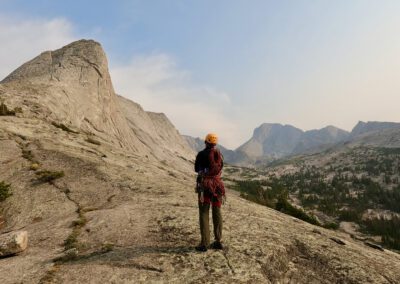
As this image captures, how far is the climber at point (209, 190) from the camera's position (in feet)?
36.4

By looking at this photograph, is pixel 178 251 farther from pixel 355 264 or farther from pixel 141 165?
pixel 141 165

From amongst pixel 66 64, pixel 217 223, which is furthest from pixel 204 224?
pixel 66 64

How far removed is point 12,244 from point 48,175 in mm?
8910

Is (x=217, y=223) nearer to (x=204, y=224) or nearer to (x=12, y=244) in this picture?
(x=204, y=224)

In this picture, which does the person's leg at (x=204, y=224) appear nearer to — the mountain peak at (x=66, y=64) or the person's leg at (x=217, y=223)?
the person's leg at (x=217, y=223)

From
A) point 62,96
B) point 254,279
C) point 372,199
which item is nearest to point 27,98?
point 62,96

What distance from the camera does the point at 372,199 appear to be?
91.1m

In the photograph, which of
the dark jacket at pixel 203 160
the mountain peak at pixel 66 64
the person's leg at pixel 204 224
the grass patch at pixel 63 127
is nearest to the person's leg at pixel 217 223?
the person's leg at pixel 204 224

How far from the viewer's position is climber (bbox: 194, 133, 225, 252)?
11.1 metres

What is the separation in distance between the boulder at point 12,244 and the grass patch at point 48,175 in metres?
8.20

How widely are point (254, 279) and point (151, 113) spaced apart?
146344mm

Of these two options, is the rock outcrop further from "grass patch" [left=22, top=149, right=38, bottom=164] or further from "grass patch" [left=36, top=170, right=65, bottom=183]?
"grass patch" [left=36, top=170, right=65, bottom=183]

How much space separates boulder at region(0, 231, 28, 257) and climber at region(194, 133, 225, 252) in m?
6.11

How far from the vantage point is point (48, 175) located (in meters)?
20.5
